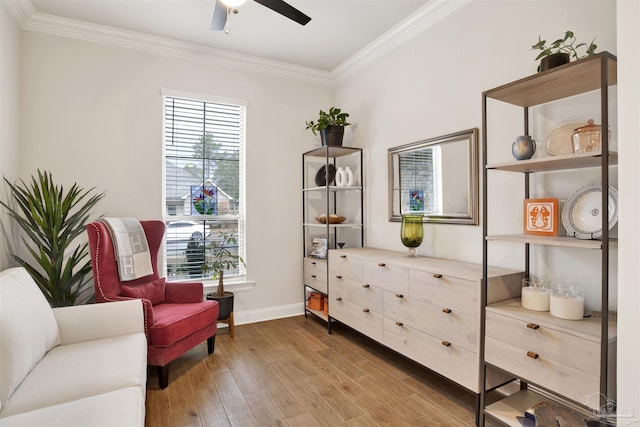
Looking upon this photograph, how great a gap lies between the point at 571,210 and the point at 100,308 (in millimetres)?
2810

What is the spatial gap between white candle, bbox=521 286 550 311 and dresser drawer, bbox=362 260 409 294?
0.78m

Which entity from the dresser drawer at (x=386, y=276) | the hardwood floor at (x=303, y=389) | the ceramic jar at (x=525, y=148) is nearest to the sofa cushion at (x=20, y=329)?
the hardwood floor at (x=303, y=389)

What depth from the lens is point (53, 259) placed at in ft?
8.11

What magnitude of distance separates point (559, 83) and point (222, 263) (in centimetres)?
315

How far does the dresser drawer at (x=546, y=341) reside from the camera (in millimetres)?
1438

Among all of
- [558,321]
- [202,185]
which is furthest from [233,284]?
[558,321]

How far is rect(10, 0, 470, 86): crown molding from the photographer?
274cm

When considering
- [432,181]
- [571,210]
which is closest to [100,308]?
[432,181]

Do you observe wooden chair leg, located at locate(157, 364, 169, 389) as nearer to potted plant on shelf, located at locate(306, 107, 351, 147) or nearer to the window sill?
the window sill

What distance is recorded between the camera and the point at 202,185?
11.7 ft

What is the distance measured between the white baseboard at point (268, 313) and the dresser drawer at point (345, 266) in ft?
2.88

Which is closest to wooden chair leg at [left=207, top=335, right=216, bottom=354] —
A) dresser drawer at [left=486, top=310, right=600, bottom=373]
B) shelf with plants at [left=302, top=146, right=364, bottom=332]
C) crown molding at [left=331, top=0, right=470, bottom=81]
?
shelf with plants at [left=302, top=146, right=364, bottom=332]
